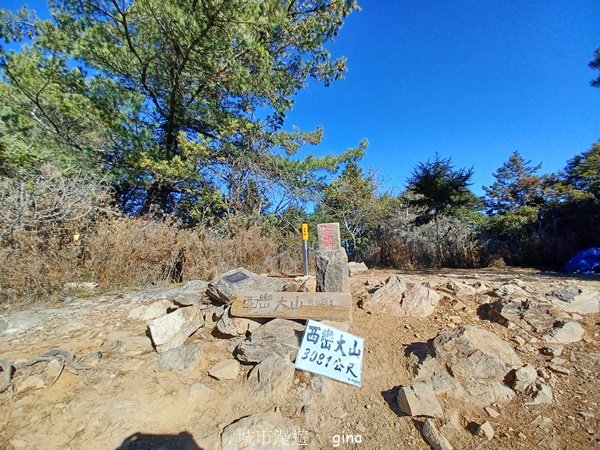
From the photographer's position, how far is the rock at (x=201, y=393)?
1.97 meters

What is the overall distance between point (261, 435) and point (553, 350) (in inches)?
94.7

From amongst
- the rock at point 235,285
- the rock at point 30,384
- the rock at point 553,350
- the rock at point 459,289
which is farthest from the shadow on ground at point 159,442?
the rock at point 459,289

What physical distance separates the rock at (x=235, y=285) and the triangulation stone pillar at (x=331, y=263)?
0.62 meters

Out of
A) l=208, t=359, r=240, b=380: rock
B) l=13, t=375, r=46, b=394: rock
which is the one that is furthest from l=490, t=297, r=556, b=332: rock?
l=13, t=375, r=46, b=394: rock

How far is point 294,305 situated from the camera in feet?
8.66

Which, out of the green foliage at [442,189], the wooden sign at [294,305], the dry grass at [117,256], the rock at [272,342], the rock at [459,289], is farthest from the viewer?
the green foliage at [442,189]

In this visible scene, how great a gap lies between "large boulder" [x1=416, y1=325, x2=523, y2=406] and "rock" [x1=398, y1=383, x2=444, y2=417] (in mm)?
180

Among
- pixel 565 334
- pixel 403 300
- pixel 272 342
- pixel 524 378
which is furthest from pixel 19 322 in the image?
pixel 565 334

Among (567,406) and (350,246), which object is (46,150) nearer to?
(567,406)

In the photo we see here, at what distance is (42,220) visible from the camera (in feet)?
12.5

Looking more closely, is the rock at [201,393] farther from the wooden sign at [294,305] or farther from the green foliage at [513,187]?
the green foliage at [513,187]

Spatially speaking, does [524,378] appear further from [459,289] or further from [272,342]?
[272,342]

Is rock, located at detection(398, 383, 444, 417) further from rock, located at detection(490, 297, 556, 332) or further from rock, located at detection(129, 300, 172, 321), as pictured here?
rock, located at detection(129, 300, 172, 321)

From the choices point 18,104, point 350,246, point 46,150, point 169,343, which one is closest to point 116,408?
point 169,343
